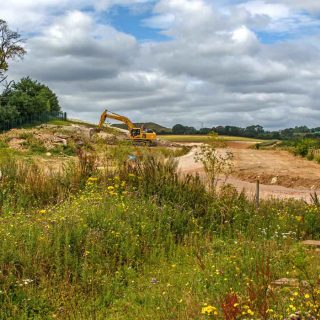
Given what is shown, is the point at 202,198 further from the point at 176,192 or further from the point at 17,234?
the point at 17,234

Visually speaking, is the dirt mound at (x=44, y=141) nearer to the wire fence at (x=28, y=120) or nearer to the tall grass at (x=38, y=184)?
the wire fence at (x=28, y=120)

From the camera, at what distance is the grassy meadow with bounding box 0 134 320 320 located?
6.04 metres

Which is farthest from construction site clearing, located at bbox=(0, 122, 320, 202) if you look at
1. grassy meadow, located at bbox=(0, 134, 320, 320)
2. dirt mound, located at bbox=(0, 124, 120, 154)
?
grassy meadow, located at bbox=(0, 134, 320, 320)

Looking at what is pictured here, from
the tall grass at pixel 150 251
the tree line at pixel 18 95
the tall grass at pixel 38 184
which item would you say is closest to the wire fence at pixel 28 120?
the tree line at pixel 18 95

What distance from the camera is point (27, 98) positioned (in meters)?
49.4

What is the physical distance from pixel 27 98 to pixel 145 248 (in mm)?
42895

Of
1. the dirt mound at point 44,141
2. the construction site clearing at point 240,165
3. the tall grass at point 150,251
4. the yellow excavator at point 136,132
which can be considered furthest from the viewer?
the yellow excavator at point 136,132

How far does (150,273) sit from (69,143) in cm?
2796

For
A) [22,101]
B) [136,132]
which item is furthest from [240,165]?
[22,101]

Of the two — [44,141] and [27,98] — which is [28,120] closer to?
[27,98]

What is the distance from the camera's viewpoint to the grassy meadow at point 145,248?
604 cm

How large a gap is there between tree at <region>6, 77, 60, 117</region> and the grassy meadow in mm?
37265

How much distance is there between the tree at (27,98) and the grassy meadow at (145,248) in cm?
3726

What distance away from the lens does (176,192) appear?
11.2m
